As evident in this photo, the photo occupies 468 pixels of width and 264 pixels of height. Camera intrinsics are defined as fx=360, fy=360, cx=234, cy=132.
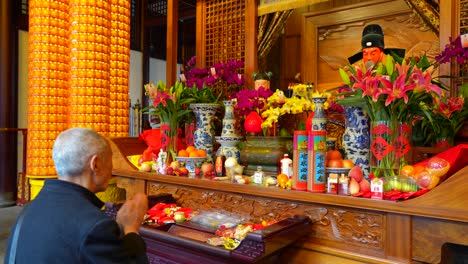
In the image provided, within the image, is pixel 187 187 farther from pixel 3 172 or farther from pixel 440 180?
pixel 3 172

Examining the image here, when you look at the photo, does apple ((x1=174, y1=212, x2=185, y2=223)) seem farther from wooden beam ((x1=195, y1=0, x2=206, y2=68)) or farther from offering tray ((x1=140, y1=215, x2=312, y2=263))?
wooden beam ((x1=195, y1=0, x2=206, y2=68))

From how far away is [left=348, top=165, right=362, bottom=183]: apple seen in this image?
1354mm

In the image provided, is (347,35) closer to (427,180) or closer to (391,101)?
(391,101)

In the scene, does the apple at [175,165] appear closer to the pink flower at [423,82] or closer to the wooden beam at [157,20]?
the pink flower at [423,82]

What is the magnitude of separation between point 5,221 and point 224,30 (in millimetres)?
3265

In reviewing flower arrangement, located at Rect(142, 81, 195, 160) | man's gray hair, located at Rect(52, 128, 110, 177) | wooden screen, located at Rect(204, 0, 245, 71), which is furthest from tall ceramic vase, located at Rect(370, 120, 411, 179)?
wooden screen, located at Rect(204, 0, 245, 71)

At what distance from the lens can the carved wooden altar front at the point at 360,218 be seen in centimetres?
109

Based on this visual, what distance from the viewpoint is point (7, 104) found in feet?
15.9

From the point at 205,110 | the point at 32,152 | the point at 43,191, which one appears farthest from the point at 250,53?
the point at 32,152

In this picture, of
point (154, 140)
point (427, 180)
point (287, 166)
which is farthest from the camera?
point (154, 140)

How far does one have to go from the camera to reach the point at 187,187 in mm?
1833

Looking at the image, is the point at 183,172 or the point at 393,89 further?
the point at 183,172

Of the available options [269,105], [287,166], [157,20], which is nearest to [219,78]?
[269,105]

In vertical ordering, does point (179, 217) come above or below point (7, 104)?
below
